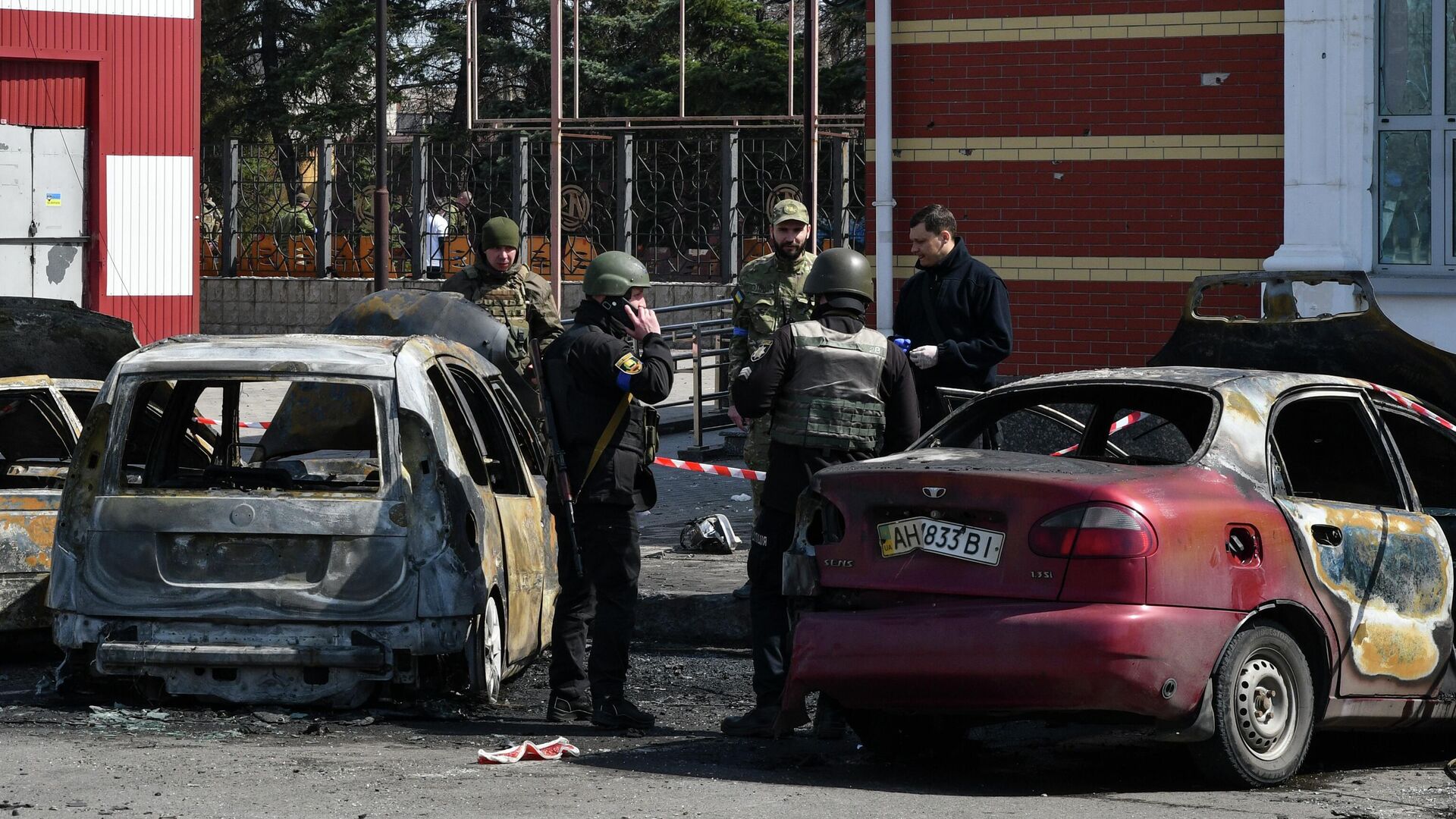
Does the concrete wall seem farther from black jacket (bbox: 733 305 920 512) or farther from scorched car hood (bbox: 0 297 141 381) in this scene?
black jacket (bbox: 733 305 920 512)

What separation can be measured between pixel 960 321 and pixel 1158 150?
4.81 m

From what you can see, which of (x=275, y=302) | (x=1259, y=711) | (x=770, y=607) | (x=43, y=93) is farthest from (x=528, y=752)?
(x=275, y=302)

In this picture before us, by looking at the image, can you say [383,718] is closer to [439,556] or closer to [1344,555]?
[439,556]

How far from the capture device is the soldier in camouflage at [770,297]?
853 centimetres

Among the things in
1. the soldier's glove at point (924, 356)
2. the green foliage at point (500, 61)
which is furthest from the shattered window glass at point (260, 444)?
the green foliage at point (500, 61)

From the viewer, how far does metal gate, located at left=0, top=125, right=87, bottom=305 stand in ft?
65.6

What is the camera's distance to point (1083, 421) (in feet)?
23.1

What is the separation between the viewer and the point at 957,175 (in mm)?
13055

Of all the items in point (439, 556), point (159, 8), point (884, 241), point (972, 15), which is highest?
point (159, 8)

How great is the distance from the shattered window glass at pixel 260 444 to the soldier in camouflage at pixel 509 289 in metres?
1.78

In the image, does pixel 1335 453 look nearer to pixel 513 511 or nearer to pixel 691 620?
pixel 513 511

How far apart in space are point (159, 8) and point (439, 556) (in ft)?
52.1

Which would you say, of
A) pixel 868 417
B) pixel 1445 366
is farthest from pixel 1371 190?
pixel 868 417

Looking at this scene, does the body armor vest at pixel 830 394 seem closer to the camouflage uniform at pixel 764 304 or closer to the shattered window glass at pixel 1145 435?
the shattered window glass at pixel 1145 435
